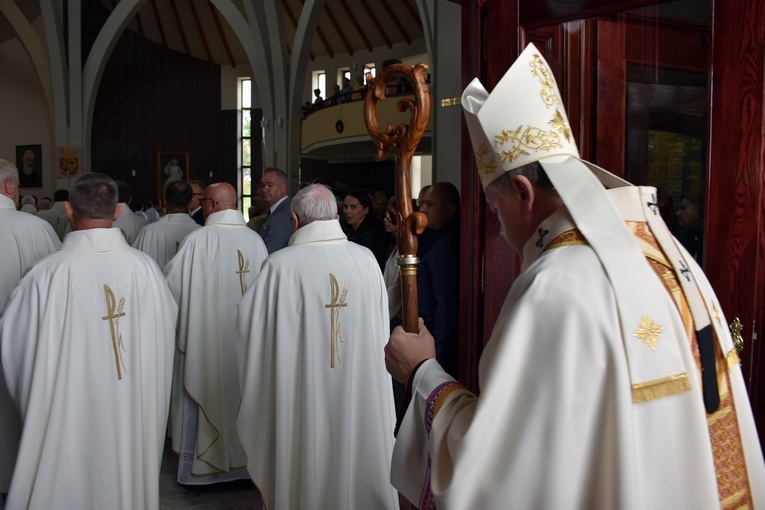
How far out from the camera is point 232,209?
193 inches

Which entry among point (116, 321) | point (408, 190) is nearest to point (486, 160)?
point (408, 190)

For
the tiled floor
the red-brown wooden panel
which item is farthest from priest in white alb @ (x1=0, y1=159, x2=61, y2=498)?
the red-brown wooden panel

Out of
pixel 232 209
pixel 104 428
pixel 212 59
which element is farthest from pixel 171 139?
pixel 104 428

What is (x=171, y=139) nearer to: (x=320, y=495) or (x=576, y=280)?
(x=320, y=495)

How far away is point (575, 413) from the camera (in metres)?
1.43

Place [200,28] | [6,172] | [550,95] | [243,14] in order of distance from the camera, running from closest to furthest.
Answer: [550,95], [6,172], [243,14], [200,28]

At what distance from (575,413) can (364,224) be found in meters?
4.85

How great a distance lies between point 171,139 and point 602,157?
21436 millimetres

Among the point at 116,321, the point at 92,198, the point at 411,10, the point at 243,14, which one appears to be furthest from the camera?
the point at 243,14

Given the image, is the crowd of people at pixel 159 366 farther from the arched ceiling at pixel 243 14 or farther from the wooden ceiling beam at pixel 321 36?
the wooden ceiling beam at pixel 321 36

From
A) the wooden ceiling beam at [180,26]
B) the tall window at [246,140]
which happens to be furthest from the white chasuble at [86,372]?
the tall window at [246,140]

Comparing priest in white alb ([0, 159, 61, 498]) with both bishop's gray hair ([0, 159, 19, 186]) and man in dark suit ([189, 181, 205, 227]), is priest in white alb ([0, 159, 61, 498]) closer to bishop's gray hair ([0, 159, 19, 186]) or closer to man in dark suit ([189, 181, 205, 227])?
bishop's gray hair ([0, 159, 19, 186])

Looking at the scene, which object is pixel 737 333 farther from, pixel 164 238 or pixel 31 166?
pixel 31 166

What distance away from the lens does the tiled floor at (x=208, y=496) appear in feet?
14.5
